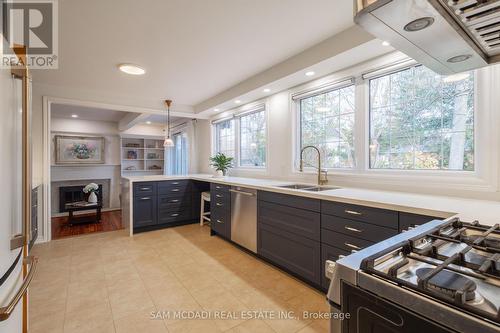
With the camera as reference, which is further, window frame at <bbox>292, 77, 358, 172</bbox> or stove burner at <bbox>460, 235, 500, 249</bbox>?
window frame at <bbox>292, 77, 358, 172</bbox>

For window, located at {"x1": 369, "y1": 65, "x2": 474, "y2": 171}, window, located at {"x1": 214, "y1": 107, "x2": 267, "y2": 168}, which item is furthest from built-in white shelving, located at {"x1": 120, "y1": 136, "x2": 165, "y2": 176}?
window, located at {"x1": 369, "y1": 65, "x2": 474, "y2": 171}

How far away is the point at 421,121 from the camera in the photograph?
2.07 metres

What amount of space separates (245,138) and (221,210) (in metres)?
1.47

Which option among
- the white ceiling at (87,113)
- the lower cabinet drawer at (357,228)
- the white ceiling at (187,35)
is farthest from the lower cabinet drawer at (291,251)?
the white ceiling at (87,113)

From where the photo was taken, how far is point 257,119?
3969mm

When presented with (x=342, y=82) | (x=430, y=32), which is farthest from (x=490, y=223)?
(x=342, y=82)

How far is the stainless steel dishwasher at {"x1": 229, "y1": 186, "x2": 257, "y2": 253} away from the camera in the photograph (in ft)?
9.24

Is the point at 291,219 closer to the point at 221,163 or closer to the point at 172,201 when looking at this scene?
the point at 221,163

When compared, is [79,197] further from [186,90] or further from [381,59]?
[381,59]

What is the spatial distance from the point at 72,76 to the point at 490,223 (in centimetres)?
443

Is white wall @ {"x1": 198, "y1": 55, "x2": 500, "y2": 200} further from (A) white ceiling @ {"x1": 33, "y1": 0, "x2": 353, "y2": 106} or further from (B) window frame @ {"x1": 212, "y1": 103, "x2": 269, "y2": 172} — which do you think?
(A) white ceiling @ {"x1": 33, "y1": 0, "x2": 353, "y2": 106}

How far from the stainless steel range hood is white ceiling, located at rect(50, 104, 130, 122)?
19.3 ft

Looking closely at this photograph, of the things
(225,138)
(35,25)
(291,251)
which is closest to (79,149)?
(225,138)

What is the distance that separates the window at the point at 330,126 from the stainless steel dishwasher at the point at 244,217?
0.90 meters
